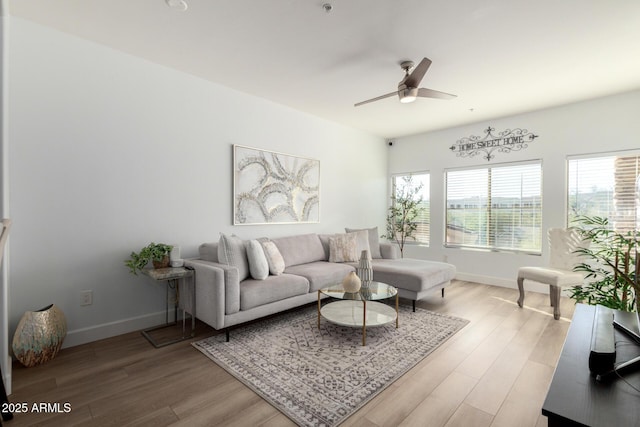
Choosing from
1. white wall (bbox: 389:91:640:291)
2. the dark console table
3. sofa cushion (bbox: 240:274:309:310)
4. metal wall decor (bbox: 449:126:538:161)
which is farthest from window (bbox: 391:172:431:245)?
the dark console table

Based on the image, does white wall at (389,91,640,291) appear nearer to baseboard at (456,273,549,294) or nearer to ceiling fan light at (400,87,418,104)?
baseboard at (456,273,549,294)

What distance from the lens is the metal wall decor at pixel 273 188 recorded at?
150 inches

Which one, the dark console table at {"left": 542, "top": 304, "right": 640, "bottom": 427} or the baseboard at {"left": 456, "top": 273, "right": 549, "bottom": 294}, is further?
the baseboard at {"left": 456, "top": 273, "right": 549, "bottom": 294}

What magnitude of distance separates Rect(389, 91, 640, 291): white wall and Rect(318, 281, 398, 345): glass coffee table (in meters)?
2.68

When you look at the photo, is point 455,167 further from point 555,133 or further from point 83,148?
point 83,148

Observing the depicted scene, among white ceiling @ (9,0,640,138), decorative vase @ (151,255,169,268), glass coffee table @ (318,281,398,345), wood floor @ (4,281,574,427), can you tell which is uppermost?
white ceiling @ (9,0,640,138)

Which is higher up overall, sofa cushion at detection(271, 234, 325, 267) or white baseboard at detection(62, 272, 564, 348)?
sofa cushion at detection(271, 234, 325, 267)

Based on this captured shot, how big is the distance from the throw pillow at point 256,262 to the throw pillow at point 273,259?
128 mm

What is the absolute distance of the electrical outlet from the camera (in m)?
2.69

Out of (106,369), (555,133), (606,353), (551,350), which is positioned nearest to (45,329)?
(106,369)

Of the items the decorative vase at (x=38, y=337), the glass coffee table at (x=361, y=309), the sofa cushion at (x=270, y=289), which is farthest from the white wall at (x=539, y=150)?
the decorative vase at (x=38, y=337)

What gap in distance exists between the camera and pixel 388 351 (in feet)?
8.32

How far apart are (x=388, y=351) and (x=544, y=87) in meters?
3.61

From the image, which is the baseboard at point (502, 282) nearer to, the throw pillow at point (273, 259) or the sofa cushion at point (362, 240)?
the sofa cushion at point (362, 240)
